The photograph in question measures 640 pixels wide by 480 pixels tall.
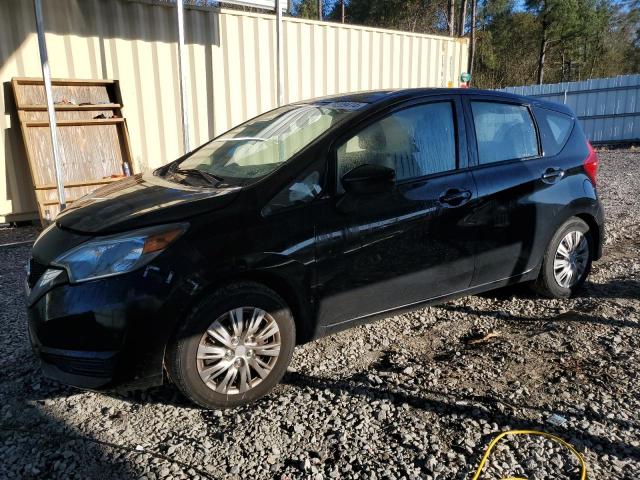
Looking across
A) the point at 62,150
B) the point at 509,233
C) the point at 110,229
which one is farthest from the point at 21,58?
the point at 509,233

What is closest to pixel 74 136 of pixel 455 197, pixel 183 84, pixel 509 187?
pixel 183 84

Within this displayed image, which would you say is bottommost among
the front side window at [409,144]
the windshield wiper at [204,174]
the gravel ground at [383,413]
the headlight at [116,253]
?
the gravel ground at [383,413]

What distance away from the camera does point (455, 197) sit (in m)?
3.39

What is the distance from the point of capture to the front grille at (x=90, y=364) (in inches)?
97.2

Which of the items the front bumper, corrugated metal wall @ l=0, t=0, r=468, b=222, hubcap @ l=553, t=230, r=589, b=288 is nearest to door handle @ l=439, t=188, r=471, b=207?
hubcap @ l=553, t=230, r=589, b=288

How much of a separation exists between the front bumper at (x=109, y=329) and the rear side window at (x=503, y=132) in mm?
2429

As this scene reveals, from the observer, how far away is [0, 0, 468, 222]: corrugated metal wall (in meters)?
6.57

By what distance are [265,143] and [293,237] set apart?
97 cm

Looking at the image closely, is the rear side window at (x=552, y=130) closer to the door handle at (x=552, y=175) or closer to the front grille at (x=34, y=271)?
the door handle at (x=552, y=175)

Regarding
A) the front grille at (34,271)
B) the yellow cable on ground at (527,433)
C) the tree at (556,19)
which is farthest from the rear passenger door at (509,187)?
the tree at (556,19)

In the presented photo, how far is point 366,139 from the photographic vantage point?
125 inches

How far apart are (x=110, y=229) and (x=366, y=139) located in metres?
1.58

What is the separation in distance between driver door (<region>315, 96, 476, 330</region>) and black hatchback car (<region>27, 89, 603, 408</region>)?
1 centimetres

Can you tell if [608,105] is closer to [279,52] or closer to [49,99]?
[279,52]
